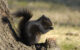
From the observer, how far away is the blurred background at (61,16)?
8.48 meters

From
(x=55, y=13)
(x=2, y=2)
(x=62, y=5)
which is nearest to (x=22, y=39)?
(x=2, y=2)

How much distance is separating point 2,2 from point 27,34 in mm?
914

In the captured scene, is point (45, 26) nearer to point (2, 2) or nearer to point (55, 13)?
point (2, 2)

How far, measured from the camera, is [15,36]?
19.8 ft

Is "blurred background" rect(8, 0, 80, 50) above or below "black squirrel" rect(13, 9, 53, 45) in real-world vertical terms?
below

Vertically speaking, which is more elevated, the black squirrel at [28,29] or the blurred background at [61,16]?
the black squirrel at [28,29]

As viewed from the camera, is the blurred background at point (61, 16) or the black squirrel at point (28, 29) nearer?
the black squirrel at point (28, 29)

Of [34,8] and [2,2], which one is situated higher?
[2,2]

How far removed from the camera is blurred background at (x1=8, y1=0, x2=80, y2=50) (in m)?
8.48

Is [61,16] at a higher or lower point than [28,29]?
lower

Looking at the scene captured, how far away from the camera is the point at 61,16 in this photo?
40.4ft

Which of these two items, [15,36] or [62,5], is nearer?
[15,36]

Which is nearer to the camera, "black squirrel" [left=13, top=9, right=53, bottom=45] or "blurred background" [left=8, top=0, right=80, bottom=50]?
"black squirrel" [left=13, top=9, right=53, bottom=45]

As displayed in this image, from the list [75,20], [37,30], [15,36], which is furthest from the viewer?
[75,20]
